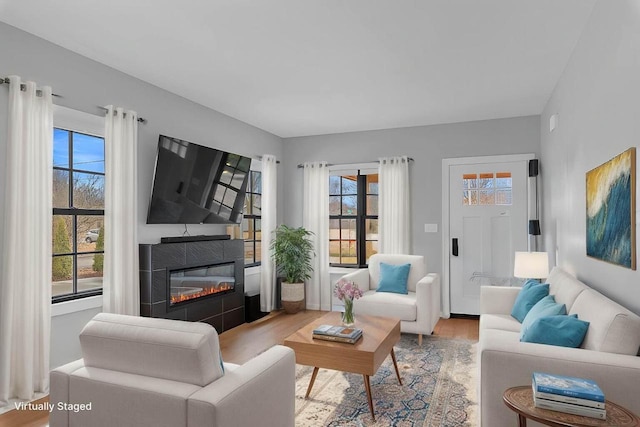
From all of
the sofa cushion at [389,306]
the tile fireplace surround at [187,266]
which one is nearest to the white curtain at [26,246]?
the tile fireplace surround at [187,266]

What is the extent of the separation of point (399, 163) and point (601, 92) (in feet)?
10.9

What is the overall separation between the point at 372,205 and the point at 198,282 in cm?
282

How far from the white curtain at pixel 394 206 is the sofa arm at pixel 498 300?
187 cm

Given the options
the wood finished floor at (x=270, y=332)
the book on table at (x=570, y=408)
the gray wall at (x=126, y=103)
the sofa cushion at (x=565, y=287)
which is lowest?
the wood finished floor at (x=270, y=332)

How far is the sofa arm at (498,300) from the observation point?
391 centimetres

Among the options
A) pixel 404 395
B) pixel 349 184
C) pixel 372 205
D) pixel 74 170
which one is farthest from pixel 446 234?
pixel 74 170

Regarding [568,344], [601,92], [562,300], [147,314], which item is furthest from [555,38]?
[147,314]

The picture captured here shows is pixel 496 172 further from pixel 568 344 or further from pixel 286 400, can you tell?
pixel 286 400

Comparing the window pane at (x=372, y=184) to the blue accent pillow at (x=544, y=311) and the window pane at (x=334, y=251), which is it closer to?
the window pane at (x=334, y=251)

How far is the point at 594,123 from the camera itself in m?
2.78

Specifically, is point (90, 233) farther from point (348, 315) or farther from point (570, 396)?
point (570, 396)

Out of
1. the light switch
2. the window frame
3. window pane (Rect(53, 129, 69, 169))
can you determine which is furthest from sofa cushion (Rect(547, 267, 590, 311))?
window pane (Rect(53, 129, 69, 169))

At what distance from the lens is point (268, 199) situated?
19.8ft

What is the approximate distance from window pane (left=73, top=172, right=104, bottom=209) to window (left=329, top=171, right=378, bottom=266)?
3.41m
